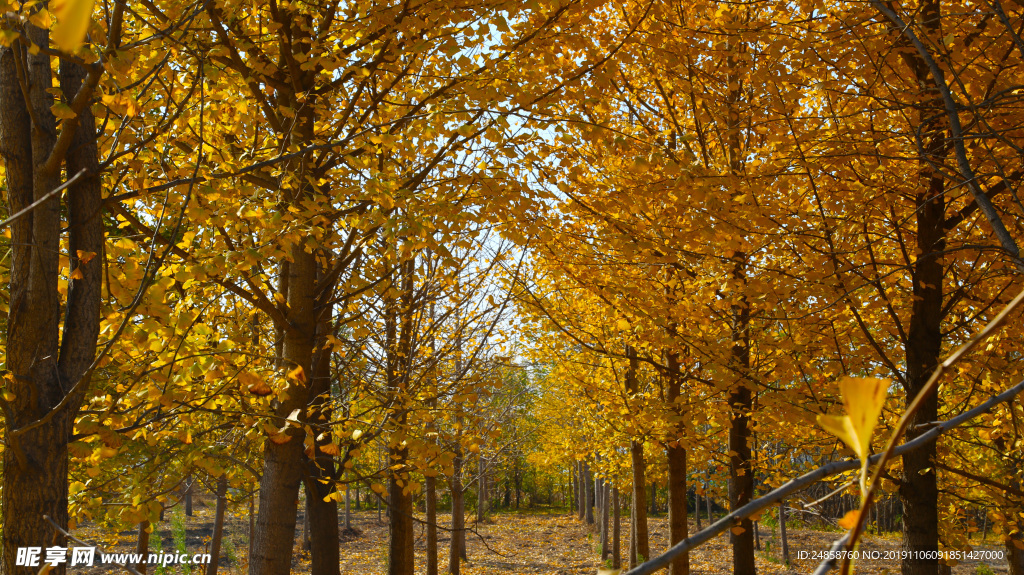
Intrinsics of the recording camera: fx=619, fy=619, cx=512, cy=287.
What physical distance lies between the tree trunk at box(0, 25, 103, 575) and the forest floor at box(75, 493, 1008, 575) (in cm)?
1117

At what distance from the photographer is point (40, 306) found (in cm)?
229

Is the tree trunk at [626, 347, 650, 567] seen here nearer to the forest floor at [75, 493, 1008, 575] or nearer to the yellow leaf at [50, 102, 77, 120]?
the forest floor at [75, 493, 1008, 575]

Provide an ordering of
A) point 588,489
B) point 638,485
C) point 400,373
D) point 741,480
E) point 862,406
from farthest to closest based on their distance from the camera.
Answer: point 588,489 < point 638,485 < point 400,373 < point 741,480 < point 862,406

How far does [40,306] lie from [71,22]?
2607 millimetres

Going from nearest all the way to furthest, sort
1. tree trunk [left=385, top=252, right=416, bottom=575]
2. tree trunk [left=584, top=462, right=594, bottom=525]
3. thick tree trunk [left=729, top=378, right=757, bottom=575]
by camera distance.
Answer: thick tree trunk [left=729, top=378, right=757, bottom=575]
tree trunk [left=385, top=252, right=416, bottom=575]
tree trunk [left=584, top=462, right=594, bottom=525]

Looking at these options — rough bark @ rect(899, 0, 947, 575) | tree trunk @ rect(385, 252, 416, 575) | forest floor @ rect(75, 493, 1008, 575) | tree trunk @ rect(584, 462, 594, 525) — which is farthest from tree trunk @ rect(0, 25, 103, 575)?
tree trunk @ rect(584, 462, 594, 525)

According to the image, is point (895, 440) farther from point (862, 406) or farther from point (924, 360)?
point (924, 360)

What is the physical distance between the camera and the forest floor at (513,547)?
1673 cm

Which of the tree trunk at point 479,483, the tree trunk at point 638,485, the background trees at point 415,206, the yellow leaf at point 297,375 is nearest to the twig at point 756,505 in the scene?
the background trees at point 415,206

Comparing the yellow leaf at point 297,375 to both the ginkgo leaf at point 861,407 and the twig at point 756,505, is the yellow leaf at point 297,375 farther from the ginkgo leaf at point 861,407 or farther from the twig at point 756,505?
the ginkgo leaf at point 861,407

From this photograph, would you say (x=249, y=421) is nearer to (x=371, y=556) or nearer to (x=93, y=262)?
(x=93, y=262)

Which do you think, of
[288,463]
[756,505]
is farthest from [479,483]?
[756,505]

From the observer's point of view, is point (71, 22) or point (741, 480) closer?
point (71, 22)

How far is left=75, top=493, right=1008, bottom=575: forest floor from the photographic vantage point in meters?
16.7
